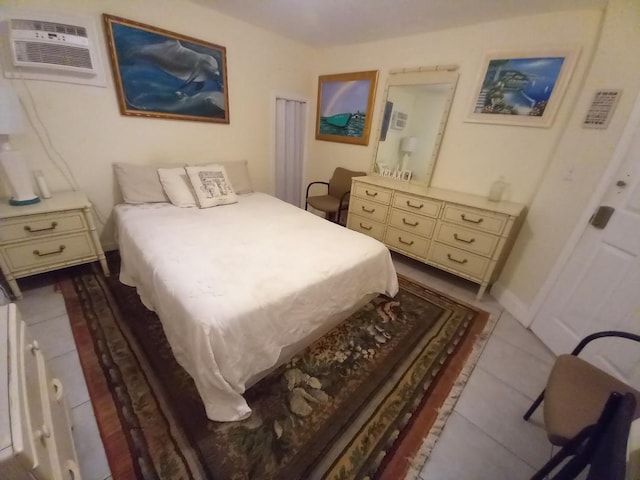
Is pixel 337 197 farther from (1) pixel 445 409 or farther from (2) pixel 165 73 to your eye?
(1) pixel 445 409

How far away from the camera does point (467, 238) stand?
7.50ft

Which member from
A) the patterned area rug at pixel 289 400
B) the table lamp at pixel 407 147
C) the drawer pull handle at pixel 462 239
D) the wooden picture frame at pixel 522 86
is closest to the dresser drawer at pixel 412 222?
the drawer pull handle at pixel 462 239

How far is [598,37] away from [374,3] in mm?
1650

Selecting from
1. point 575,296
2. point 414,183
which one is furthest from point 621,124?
point 414,183

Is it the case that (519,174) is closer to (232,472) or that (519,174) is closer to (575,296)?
(575,296)

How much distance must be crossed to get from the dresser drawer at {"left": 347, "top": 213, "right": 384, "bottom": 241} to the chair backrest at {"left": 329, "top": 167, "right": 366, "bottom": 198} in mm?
477

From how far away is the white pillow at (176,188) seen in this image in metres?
2.33

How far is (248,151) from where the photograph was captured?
3283 millimetres

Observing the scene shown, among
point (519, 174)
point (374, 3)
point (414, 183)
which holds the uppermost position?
point (374, 3)

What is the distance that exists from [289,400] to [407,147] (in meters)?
2.76

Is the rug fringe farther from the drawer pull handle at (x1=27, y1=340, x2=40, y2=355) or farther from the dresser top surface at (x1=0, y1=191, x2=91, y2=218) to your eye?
the dresser top surface at (x1=0, y1=191, x2=91, y2=218)

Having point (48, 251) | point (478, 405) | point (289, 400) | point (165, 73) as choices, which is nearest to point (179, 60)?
point (165, 73)

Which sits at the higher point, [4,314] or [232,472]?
[4,314]

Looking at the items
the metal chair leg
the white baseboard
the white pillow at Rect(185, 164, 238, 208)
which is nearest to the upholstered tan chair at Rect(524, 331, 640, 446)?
the metal chair leg
